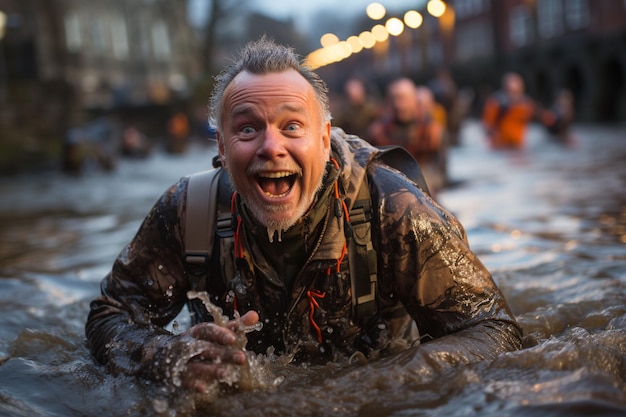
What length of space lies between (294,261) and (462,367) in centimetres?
85

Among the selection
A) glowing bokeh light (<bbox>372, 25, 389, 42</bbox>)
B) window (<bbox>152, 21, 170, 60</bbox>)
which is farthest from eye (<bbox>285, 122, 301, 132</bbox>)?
window (<bbox>152, 21, 170, 60</bbox>)

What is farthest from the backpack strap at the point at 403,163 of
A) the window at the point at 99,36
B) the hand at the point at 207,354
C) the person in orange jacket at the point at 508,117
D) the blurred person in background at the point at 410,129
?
the window at the point at 99,36

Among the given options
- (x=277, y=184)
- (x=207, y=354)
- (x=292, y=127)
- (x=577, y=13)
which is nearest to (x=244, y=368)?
(x=207, y=354)

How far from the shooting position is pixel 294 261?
3639 millimetres

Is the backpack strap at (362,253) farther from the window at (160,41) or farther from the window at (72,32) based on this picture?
the window at (160,41)

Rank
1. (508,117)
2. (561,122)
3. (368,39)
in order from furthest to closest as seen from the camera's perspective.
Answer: (561,122)
(508,117)
(368,39)

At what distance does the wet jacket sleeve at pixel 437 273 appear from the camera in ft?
11.5

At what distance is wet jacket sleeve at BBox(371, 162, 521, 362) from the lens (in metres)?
3.50

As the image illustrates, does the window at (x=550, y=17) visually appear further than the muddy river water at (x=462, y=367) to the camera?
Yes

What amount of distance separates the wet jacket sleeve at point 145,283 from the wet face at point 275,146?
52cm

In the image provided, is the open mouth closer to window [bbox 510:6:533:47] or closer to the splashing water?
the splashing water

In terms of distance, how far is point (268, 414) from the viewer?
3.27m

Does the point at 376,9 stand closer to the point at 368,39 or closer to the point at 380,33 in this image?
the point at 380,33

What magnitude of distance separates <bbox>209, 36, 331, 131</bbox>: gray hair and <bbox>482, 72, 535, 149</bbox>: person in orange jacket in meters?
17.5
